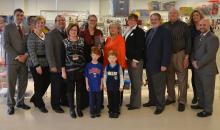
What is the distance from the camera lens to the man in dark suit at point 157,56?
420cm

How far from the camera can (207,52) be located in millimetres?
4078

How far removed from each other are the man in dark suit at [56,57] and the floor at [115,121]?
0.22 meters

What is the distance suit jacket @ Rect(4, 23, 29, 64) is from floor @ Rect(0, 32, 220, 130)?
0.84 metres

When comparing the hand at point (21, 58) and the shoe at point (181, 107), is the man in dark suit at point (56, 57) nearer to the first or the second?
the hand at point (21, 58)

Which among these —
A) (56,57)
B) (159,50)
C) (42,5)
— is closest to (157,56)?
(159,50)

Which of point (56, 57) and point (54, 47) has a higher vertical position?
point (54, 47)

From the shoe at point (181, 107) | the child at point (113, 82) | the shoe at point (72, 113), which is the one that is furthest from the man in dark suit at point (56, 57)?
the shoe at point (181, 107)

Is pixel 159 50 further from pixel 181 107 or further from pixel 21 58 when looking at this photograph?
pixel 21 58

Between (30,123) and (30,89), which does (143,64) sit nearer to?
(30,123)

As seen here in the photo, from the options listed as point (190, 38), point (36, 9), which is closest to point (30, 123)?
point (190, 38)

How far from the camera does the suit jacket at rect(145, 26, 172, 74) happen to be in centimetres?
420

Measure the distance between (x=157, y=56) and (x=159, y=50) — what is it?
92 mm

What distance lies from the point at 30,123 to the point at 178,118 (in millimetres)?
2019

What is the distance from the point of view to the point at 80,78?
13.4 feet
